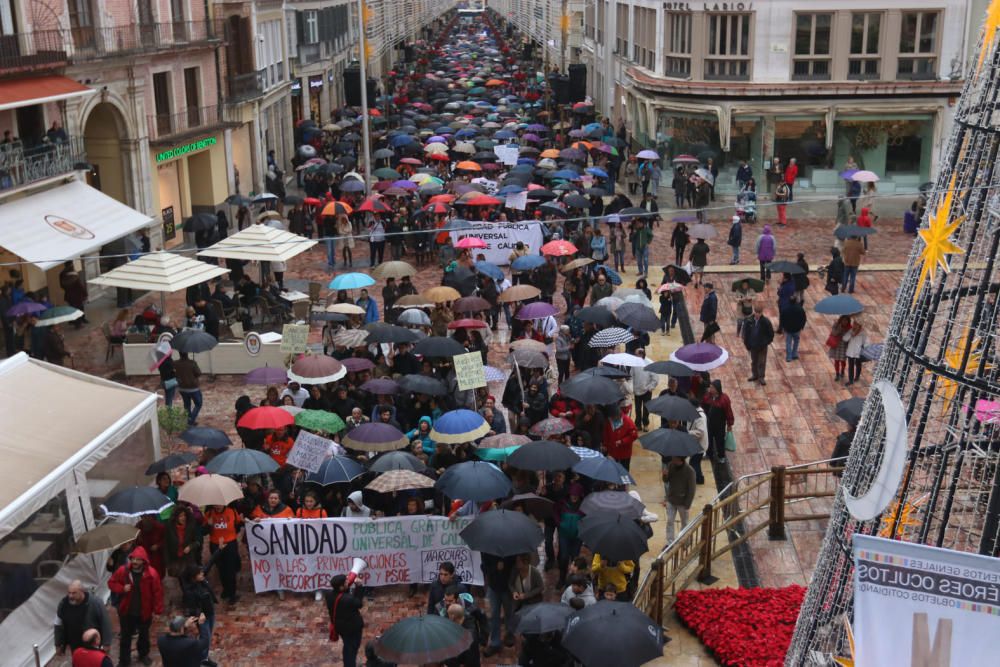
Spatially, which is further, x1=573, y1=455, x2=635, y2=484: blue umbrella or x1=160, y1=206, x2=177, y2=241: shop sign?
x1=160, y1=206, x2=177, y2=241: shop sign

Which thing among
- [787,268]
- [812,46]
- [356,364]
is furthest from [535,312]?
[812,46]

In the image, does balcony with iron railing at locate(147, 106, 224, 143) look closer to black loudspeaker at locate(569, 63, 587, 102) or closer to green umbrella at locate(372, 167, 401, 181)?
green umbrella at locate(372, 167, 401, 181)

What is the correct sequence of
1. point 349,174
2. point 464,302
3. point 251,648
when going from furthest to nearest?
1. point 349,174
2. point 464,302
3. point 251,648

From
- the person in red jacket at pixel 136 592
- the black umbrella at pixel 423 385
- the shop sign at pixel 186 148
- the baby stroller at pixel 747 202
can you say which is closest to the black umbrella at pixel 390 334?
the black umbrella at pixel 423 385

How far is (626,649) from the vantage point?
11.0m

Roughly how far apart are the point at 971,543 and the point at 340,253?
2652 cm

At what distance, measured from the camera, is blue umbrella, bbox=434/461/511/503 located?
565 inches

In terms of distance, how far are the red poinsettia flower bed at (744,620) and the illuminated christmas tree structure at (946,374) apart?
3765 mm

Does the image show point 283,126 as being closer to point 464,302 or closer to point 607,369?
point 464,302

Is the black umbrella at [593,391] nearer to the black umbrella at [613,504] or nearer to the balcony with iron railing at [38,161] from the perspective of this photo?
the black umbrella at [613,504]

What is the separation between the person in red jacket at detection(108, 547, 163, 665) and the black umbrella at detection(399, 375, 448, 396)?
558 centimetres

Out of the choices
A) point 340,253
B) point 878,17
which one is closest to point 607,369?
point 340,253

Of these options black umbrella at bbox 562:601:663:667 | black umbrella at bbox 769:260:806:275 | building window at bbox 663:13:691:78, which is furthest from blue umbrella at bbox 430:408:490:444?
building window at bbox 663:13:691:78

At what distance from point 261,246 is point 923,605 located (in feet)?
65.4
